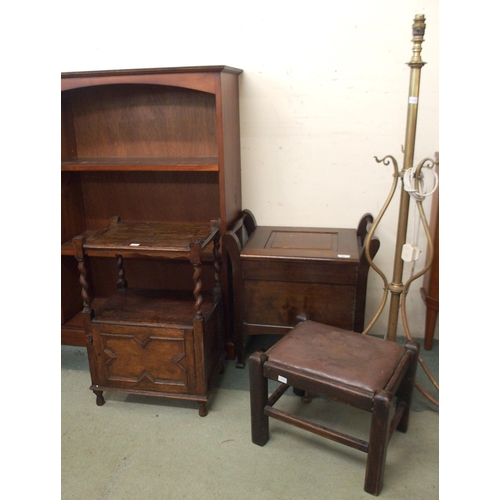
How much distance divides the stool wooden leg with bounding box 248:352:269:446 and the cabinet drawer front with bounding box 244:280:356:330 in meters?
0.49

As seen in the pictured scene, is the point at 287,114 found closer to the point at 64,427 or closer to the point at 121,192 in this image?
the point at 121,192

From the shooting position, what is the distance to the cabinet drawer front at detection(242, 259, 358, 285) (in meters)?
2.16

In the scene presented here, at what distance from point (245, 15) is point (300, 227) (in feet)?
3.77

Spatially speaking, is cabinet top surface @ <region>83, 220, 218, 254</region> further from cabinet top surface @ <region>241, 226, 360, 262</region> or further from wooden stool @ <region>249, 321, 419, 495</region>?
wooden stool @ <region>249, 321, 419, 495</region>

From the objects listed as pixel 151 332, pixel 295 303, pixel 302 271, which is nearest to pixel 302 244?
pixel 302 271

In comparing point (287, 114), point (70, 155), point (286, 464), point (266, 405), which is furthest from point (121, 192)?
point (286, 464)

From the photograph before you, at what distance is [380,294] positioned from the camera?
267 centimetres

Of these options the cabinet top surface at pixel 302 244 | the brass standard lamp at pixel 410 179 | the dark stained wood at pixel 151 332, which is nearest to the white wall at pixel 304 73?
the cabinet top surface at pixel 302 244

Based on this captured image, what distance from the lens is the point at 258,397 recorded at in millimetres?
1865

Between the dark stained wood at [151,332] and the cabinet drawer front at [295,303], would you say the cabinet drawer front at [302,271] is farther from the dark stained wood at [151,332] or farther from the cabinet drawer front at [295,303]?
the dark stained wood at [151,332]

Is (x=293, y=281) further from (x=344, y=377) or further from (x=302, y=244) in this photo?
(x=344, y=377)

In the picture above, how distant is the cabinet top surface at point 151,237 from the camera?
77.0 inches

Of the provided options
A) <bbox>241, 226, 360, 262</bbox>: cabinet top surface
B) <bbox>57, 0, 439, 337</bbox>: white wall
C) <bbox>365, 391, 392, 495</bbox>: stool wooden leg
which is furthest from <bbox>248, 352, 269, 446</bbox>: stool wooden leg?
<bbox>57, 0, 439, 337</bbox>: white wall

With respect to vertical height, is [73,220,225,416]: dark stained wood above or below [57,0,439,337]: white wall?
below
